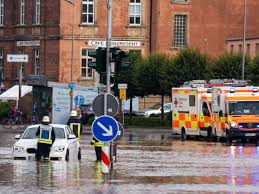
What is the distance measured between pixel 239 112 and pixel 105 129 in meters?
26.5

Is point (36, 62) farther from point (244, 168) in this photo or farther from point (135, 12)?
point (244, 168)

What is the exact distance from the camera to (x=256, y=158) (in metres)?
38.4

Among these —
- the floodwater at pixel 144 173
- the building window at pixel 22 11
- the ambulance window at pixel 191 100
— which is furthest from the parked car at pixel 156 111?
the floodwater at pixel 144 173

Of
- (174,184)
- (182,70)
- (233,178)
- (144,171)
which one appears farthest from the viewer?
(182,70)

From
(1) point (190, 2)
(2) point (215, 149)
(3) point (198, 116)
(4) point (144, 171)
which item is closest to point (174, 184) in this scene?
(4) point (144, 171)

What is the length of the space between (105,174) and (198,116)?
29.6 metres

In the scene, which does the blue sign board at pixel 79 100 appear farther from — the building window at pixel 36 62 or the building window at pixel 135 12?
the building window at pixel 135 12

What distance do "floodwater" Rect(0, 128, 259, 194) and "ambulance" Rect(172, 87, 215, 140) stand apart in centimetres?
1232

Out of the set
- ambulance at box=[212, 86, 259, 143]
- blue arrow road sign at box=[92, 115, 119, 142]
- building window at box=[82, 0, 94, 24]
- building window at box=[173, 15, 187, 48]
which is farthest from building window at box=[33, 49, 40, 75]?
blue arrow road sign at box=[92, 115, 119, 142]

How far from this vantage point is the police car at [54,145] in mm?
33969

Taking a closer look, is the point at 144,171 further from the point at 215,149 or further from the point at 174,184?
the point at 215,149

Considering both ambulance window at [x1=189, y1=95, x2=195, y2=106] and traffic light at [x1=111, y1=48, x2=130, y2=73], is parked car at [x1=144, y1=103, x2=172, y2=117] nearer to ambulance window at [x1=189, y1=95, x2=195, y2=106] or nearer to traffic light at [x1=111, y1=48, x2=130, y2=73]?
ambulance window at [x1=189, y1=95, x2=195, y2=106]

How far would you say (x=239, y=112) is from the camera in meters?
52.6

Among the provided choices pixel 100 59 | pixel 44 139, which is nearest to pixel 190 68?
pixel 44 139
